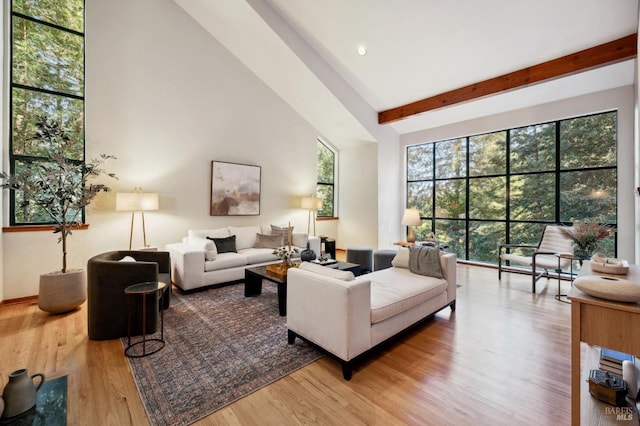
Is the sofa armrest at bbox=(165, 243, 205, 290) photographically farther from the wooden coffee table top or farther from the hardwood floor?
the hardwood floor

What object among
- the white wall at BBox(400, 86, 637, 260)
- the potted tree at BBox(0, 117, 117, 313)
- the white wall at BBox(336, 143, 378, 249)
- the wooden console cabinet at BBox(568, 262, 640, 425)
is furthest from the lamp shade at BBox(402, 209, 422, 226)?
the potted tree at BBox(0, 117, 117, 313)

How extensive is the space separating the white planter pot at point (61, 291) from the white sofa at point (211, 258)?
110 cm

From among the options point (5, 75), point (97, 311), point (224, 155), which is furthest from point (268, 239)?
point (5, 75)

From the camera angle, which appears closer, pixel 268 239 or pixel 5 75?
pixel 5 75

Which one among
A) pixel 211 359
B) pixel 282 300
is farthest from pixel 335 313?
pixel 282 300

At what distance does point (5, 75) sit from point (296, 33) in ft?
13.4

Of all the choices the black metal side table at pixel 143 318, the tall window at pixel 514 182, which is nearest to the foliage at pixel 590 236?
the tall window at pixel 514 182

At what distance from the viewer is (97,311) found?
2.66 metres

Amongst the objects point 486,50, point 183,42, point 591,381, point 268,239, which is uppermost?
point 183,42

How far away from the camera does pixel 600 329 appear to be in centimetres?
137

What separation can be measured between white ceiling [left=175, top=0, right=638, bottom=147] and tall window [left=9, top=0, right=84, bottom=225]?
71.9 inches

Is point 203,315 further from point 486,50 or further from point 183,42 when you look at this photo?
point 486,50

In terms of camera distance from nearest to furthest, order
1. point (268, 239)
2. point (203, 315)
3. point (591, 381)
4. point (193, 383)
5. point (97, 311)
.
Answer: point (591, 381) → point (193, 383) → point (97, 311) → point (203, 315) → point (268, 239)

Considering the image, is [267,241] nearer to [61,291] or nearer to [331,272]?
[61,291]
